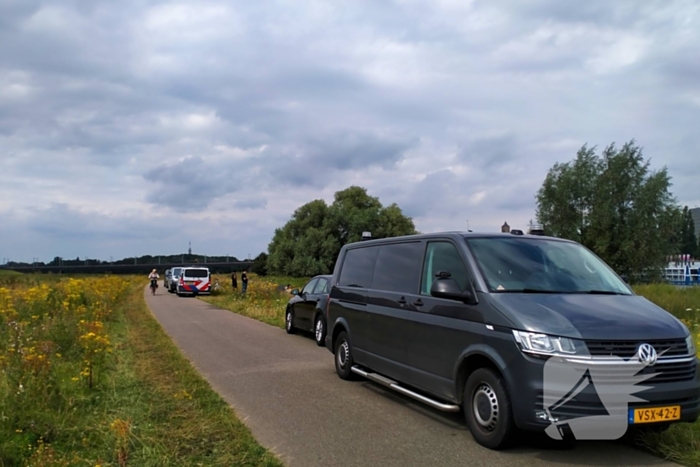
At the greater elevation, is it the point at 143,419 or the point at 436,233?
the point at 436,233

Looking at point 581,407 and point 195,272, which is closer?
point 581,407

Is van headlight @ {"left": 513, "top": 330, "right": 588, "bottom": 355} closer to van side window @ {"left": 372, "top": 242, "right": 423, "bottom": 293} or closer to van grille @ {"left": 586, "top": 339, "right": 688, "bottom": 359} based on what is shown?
van grille @ {"left": 586, "top": 339, "right": 688, "bottom": 359}

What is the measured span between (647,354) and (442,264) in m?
2.32

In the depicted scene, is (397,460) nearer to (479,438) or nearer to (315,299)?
(479,438)

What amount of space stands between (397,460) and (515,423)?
1.07 m

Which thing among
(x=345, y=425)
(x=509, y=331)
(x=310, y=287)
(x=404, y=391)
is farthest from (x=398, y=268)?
(x=310, y=287)

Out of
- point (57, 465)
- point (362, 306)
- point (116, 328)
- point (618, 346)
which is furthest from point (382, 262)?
point (116, 328)

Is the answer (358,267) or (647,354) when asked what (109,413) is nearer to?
(358,267)

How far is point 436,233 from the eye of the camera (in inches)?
276

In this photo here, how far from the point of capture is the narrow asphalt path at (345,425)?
208 inches

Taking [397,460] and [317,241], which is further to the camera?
[317,241]

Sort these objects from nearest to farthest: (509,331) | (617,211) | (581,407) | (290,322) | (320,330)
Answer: (581,407) < (509,331) < (320,330) < (290,322) < (617,211)

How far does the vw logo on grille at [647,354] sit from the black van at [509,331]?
0.01 m

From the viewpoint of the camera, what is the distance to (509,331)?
17.3 feet
